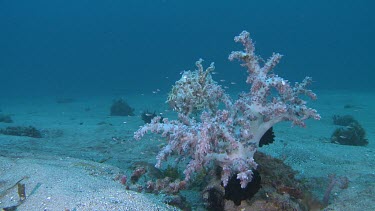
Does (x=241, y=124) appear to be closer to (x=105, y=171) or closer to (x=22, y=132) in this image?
(x=105, y=171)

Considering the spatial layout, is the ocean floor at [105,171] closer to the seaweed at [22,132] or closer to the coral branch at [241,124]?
the coral branch at [241,124]

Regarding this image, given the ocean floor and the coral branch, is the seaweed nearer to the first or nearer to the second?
A: the ocean floor

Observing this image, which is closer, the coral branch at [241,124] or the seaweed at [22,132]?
the coral branch at [241,124]

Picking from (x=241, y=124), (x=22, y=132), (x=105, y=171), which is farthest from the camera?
(x=22, y=132)

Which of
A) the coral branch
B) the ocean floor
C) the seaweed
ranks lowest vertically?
the ocean floor

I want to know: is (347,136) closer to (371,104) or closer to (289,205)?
(289,205)

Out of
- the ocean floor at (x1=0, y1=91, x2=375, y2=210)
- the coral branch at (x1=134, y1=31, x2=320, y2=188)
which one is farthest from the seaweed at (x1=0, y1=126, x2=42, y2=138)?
the coral branch at (x1=134, y1=31, x2=320, y2=188)

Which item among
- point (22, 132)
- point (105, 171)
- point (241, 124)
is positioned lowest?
point (105, 171)

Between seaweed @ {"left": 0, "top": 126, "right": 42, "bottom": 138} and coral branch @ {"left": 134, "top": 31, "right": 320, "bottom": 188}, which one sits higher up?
seaweed @ {"left": 0, "top": 126, "right": 42, "bottom": 138}

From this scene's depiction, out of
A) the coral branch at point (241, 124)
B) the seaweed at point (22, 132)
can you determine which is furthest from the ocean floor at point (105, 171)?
the seaweed at point (22, 132)

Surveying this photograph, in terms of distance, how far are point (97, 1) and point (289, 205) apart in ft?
618

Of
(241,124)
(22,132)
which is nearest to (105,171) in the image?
(241,124)

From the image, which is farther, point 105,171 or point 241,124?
point 105,171

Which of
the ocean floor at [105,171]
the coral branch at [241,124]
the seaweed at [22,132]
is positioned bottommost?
the ocean floor at [105,171]
